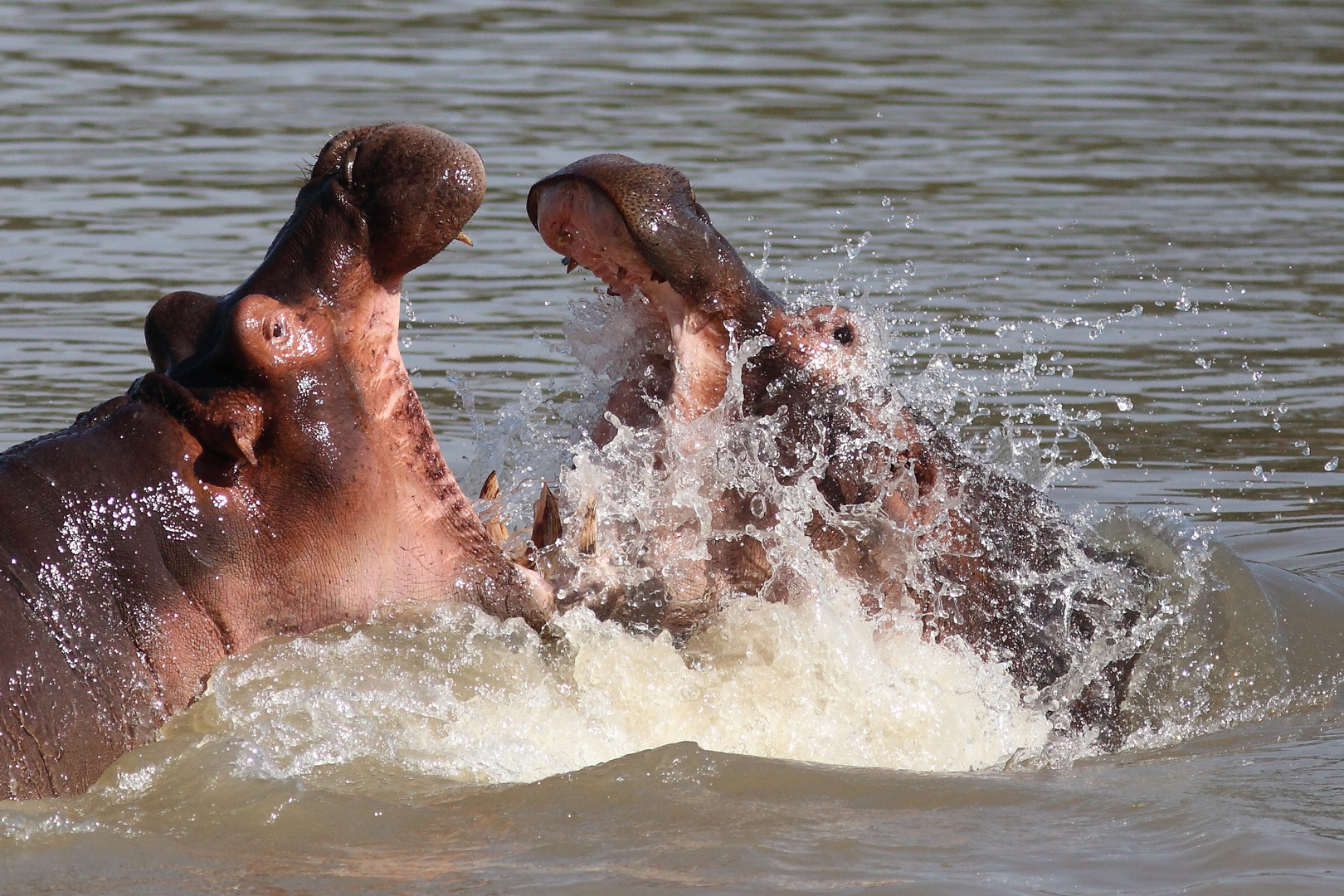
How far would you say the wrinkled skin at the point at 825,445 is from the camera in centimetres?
508

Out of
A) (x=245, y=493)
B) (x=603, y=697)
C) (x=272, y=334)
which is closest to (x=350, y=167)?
(x=272, y=334)

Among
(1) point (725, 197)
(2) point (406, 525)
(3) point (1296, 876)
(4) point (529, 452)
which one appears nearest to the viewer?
(3) point (1296, 876)

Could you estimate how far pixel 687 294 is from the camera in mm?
5184

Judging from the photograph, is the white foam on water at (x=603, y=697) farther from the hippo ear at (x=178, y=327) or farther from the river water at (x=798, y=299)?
the hippo ear at (x=178, y=327)

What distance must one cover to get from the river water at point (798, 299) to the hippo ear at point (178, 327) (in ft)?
2.47

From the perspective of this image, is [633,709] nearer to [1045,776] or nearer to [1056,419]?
[1045,776]

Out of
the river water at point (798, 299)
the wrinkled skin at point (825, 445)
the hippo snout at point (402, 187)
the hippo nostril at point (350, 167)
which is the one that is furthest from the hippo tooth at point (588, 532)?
the hippo nostril at point (350, 167)

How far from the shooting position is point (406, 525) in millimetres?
4695

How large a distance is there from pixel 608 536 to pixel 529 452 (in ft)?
2.50

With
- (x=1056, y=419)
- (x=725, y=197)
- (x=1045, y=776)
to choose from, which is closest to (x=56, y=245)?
(x=725, y=197)

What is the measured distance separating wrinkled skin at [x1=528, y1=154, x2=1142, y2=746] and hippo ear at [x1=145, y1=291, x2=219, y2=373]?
89 centimetres

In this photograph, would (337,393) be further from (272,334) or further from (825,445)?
(825,445)

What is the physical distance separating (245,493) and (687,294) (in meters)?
1.31

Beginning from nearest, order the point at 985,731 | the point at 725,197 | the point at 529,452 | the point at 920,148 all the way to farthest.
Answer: the point at 985,731
the point at 529,452
the point at 725,197
the point at 920,148
